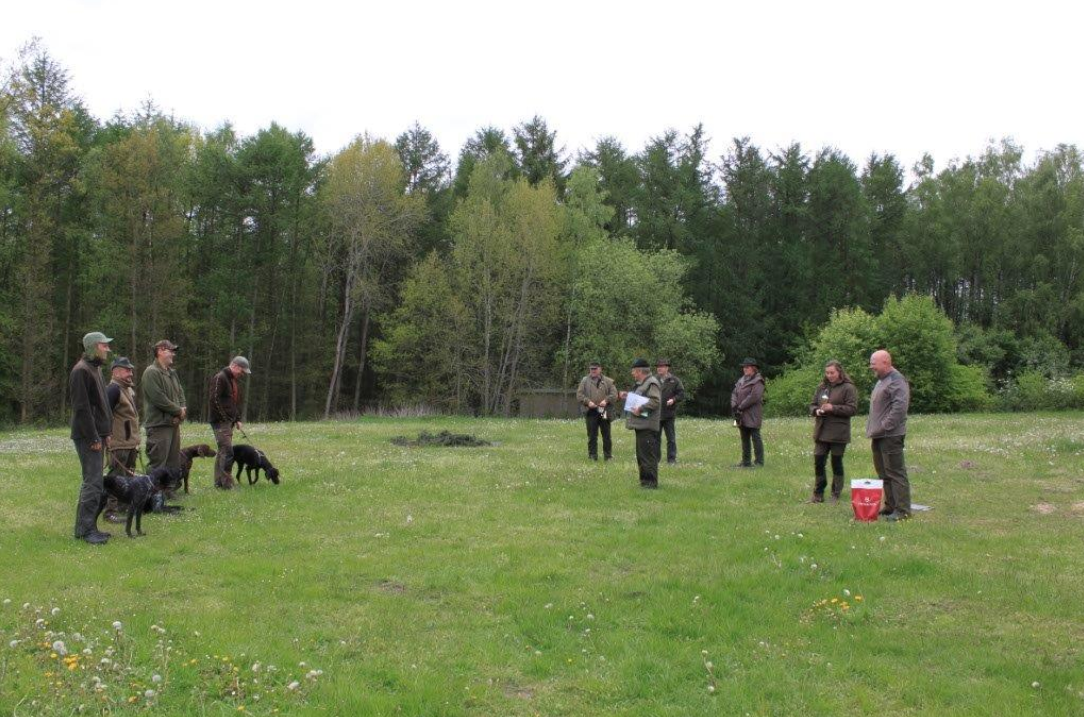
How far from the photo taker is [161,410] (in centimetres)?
1224

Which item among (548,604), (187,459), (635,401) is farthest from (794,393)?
(548,604)

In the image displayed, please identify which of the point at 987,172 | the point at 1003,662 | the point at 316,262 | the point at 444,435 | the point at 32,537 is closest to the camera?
the point at 1003,662

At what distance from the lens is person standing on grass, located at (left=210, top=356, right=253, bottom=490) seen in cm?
1360

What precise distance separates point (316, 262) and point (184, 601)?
1819 inches

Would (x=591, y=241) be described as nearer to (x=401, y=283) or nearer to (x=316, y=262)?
(x=401, y=283)

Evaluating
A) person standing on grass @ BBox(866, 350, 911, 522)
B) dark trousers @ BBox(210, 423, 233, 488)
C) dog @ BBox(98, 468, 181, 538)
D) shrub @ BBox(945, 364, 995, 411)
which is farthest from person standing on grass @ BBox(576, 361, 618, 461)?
shrub @ BBox(945, 364, 995, 411)

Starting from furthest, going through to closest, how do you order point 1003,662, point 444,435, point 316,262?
1. point 316,262
2. point 444,435
3. point 1003,662

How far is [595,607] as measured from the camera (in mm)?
7227

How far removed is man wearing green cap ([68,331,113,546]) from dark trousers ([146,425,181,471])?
231 centimetres

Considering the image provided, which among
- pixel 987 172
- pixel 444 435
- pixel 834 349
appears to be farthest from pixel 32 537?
pixel 987 172

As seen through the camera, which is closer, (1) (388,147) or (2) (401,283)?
(1) (388,147)

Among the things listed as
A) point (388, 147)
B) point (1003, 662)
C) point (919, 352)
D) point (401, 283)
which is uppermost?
point (388, 147)

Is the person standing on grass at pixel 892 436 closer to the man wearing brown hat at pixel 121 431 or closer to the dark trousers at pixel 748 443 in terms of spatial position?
the dark trousers at pixel 748 443

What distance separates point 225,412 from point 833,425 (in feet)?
34.1
